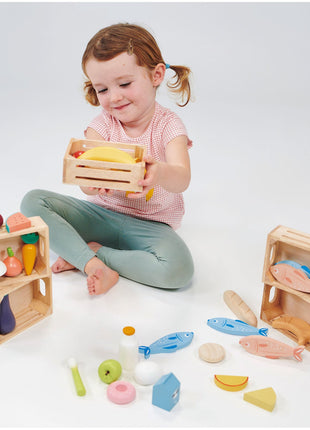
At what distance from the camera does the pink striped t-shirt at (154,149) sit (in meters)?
1.62

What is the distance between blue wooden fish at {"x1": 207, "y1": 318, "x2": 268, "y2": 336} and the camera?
52.2 inches

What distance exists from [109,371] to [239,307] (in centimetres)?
42

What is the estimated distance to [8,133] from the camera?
8.54ft

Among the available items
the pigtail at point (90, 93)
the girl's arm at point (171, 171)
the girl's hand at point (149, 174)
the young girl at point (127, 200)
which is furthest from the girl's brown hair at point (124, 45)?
the girl's hand at point (149, 174)

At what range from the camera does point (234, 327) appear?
1341mm

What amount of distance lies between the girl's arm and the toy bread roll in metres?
0.32

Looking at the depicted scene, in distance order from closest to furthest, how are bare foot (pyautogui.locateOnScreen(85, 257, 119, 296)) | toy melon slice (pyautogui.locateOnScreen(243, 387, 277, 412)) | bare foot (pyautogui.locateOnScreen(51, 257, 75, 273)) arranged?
1. toy melon slice (pyautogui.locateOnScreen(243, 387, 277, 412))
2. bare foot (pyautogui.locateOnScreen(85, 257, 119, 296))
3. bare foot (pyautogui.locateOnScreen(51, 257, 75, 273))

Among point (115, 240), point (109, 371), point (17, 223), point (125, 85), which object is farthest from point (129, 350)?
point (125, 85)

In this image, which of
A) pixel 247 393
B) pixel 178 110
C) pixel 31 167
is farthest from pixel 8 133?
pixel 247 393

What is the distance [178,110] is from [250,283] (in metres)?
1.67

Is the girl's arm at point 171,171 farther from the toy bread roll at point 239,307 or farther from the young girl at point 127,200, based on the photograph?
the toy bread roll at point 239,307

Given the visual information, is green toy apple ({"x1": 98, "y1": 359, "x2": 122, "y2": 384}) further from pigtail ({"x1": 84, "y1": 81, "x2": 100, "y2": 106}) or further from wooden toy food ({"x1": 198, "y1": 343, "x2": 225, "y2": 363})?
pigtail ({"x1": 84, "y1": 81, "x2": 100, "y2": 106})

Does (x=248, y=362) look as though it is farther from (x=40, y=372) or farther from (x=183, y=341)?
(x=40, y=372)

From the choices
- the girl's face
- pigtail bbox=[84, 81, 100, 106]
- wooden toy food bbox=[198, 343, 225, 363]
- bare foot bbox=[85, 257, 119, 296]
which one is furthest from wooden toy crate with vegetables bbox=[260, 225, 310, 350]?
pigtail bbox=[84, 81, 100, 106]
